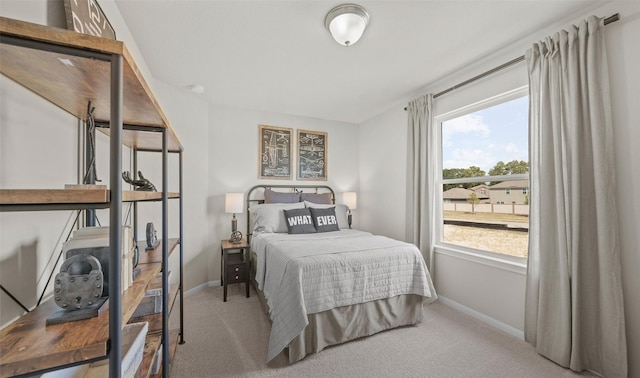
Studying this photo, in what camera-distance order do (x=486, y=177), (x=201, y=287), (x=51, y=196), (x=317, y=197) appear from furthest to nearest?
(x=317, y=197)
(x=201, y=287)
(x=486, y=177)
(x=51, y=196)

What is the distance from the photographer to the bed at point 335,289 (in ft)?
6.28

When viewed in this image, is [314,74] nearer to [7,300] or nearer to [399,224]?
[399,224]

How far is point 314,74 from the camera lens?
9.23 ft

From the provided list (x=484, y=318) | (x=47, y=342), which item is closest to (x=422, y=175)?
(x=484, y=318)

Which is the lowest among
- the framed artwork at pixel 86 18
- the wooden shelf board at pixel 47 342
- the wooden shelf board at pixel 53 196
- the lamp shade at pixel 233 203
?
the wooden shelf board at pixel 47 342

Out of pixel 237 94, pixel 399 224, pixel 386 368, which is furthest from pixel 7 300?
pixel 399 224

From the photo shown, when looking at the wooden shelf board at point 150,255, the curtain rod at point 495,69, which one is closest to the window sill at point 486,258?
the curtain rod at point 495,69

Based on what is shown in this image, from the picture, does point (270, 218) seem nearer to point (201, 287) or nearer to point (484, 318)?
point (201, 287)

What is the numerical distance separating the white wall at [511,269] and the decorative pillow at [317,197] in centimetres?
85

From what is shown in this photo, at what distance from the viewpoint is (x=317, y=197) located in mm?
3996

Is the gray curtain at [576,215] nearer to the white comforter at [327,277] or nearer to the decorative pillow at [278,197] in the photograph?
the white comforter at [327,277]

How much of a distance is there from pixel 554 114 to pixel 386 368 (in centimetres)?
229

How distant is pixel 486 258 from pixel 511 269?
9.6 inches

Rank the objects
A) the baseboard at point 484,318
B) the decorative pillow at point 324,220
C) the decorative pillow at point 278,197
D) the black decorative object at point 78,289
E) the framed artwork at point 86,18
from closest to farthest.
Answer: the black decorative object at point 78,289, the framed artwork at point 86,18, the baseboard at point 484,318, the decorative pillow at point 324,220, the decorative pillow at point 278,197
